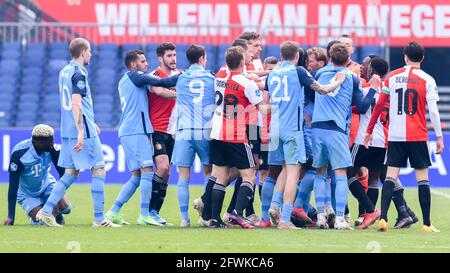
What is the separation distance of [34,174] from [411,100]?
435 centimetres

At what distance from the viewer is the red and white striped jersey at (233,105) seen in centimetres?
1294

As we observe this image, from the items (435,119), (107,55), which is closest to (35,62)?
(107,55)

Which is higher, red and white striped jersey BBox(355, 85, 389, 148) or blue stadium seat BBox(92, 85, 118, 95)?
blue stadium seat BBox(92, 85, 118, 95)

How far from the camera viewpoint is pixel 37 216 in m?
13.1

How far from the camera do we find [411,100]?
42.2ft

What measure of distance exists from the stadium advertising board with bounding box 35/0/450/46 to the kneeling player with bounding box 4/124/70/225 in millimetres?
10557

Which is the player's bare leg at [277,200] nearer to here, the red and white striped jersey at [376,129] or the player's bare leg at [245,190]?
the player's bare leg at [245,190]

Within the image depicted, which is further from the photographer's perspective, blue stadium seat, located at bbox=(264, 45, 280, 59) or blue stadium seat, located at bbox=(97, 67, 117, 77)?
blue stadium seat, located at bbox=(97, 67, 117, 77)

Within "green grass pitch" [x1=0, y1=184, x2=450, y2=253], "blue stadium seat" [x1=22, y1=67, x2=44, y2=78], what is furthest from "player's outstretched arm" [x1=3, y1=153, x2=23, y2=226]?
"blue stadium seat" [x1=22, y1=67, x2=44, y2=78]

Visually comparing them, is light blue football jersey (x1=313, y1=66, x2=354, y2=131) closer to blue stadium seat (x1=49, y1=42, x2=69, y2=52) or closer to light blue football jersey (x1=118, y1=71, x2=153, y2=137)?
light blue football jersey (x1=118, y1=71, x2=153, y2=137)

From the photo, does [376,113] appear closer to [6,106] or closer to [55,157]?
[55,157]

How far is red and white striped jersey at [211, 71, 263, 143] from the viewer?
509 inches
